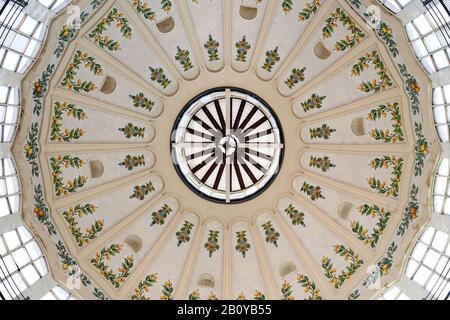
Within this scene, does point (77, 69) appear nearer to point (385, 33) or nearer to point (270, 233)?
point (270, 233)

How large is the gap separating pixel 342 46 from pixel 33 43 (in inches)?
361

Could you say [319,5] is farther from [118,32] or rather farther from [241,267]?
[241,267]

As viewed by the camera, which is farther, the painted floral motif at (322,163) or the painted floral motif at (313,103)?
the painted floral motif at (322,163)

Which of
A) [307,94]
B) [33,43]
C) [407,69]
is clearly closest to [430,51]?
[407,69]

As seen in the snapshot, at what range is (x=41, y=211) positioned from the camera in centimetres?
1683

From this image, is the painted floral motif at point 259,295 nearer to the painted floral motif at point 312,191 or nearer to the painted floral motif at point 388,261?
the painted floral motif at point 312,191

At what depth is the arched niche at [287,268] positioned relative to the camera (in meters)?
19.1

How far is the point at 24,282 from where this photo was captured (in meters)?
15.1

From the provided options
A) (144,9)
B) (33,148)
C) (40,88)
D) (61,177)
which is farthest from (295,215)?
(40,88)

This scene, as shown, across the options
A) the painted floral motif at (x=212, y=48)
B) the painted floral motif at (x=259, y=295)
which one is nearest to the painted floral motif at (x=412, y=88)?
the painted floral motif at (x=212, y=48)

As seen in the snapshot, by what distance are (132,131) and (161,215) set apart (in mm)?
3050

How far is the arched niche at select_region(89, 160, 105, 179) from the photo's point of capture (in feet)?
61.5

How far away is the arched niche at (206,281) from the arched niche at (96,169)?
4.83m

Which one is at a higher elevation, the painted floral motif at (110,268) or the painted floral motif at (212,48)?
the painted floral motif at (212,48)
